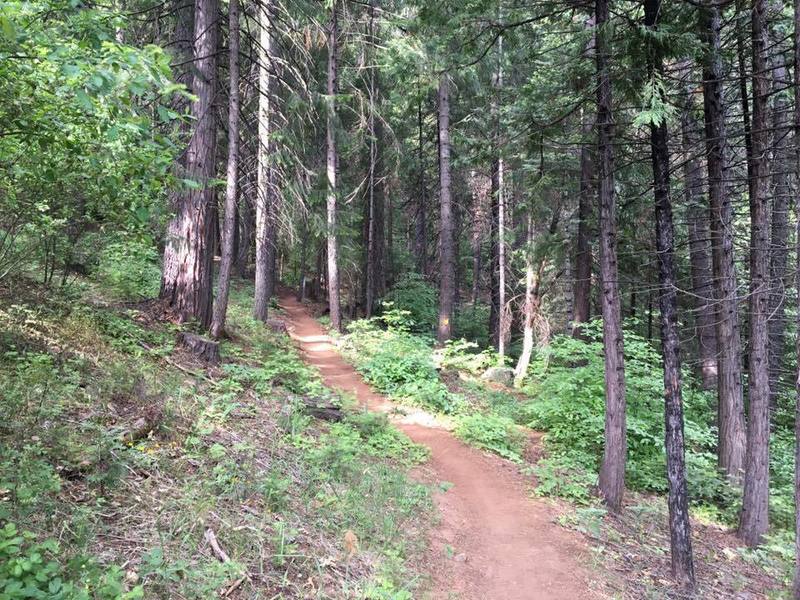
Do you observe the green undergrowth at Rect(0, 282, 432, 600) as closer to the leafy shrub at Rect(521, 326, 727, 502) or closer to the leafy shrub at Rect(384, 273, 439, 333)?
the leafy shrub at Rect(521, 326, 727, 502)

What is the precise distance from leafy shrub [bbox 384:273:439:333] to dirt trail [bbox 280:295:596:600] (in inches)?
441

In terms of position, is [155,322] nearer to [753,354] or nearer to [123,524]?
[123,524]

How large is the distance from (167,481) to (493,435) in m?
6.59

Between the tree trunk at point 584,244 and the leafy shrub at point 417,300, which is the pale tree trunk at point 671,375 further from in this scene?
the leafy shrub at point 417,300

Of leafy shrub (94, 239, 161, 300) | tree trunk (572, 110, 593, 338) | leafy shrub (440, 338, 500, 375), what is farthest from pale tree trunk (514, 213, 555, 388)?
leafy shrub (94, 239, 161, 300)

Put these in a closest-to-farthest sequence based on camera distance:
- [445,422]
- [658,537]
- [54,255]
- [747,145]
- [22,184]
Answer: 1. [22,184]
2. [54,255]
3. [658,537]
4. [747,145]
5. [445,422]

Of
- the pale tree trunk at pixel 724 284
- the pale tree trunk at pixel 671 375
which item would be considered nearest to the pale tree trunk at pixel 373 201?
the pale tree trunk at pixel 724 284

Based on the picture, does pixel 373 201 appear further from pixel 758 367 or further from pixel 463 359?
pixel 758 367

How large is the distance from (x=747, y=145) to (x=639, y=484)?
20.5ft

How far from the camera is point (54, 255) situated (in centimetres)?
658

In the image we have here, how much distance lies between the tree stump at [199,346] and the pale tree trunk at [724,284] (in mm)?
8316

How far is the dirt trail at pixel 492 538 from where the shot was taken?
5.36 metres

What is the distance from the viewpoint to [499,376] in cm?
1473

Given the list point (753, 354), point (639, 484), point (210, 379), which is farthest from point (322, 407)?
point (753, 354)
